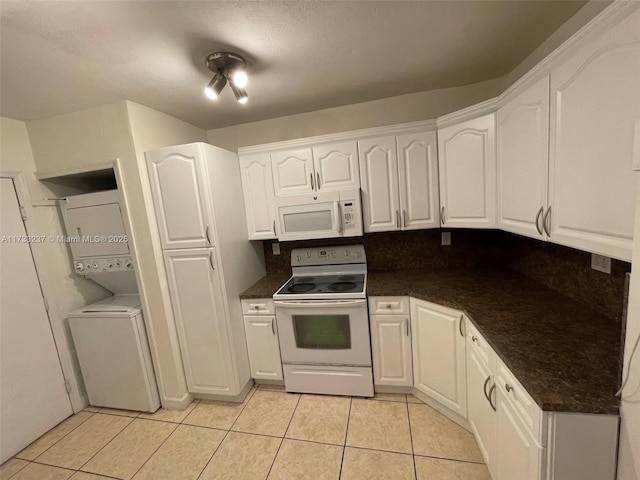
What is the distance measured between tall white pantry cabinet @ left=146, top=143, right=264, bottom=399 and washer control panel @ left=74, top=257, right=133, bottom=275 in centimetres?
35

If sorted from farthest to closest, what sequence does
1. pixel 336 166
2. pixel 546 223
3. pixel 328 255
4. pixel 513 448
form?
pixel 328 255
pixel 336 166
pixel 546 223
pixel 513 448

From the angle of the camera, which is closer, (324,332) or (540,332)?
(540,332)

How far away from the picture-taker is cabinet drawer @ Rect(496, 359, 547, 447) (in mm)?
866

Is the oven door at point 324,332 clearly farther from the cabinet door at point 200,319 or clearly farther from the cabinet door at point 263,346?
the cabinet door at point 200,319

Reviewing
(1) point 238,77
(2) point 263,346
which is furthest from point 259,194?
(2) point 263,346

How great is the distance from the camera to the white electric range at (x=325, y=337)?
196cm

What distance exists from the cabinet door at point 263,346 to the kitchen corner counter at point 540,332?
911 mm

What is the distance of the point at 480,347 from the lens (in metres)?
1.37

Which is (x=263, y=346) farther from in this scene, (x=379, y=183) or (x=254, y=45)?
(x=254, y=45)

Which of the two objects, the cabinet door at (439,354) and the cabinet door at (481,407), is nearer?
the cabinet door at (481,407)

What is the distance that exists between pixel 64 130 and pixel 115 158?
0.50 metres

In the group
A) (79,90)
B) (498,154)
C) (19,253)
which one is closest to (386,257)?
(498,154)

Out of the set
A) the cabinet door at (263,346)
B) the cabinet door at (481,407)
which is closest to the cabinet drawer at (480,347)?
the cabinet door at (481,407)

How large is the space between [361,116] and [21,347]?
327 centimetres
